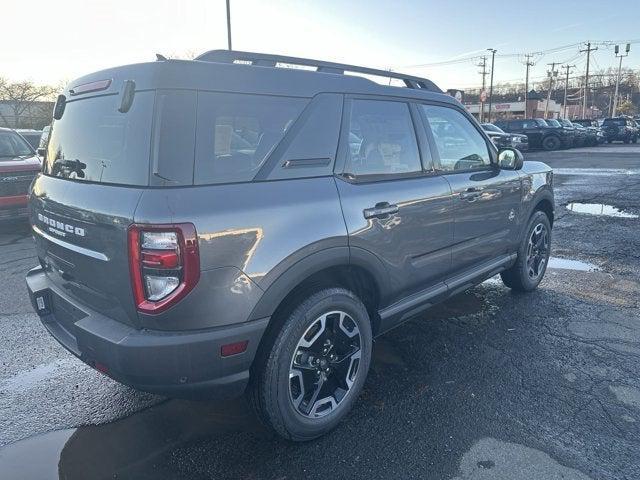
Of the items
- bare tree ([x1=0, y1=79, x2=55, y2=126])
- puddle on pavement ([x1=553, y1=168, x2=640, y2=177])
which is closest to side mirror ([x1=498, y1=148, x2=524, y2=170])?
puddle on pavement ([x1=553, y1=168, x2=640, y2=177])

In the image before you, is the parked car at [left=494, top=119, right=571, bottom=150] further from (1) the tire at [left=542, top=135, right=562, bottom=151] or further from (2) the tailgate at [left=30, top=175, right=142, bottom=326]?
(2) the tailgate at [left=30, top=175, right=142, bottom=326]

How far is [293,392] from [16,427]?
1689 millimetres

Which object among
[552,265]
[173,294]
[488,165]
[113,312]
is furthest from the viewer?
[552,265]

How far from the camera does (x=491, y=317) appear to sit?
4383 millimetres

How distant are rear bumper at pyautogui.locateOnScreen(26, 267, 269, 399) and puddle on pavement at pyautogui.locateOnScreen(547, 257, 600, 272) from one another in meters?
4.83

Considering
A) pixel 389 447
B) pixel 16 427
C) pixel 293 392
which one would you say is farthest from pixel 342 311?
pixel 16 427

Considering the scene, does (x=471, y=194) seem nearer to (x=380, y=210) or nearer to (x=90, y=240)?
(x=380, y=210)

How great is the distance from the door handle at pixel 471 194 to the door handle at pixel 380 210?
2.91 feet

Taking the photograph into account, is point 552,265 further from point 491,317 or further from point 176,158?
point 176,158

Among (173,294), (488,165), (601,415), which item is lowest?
(601,415)

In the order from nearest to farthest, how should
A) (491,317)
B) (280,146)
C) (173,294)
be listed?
1. (173,294)
2. (280,146)
3. (491,317)

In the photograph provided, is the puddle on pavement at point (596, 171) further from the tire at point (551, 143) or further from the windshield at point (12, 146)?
the windshield at point (12, 146)

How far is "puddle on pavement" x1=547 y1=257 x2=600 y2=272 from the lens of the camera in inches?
229

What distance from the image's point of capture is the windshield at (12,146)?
805 cm
